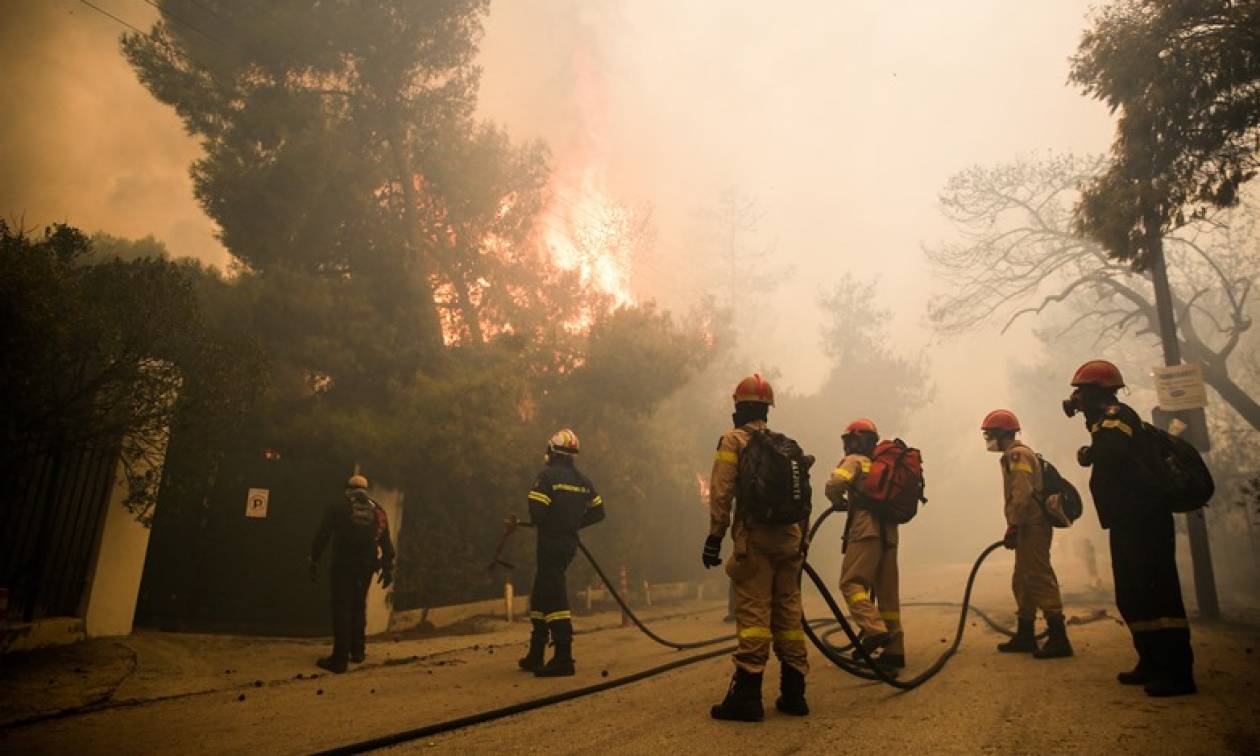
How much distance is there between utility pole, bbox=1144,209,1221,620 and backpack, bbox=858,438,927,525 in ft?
16.8

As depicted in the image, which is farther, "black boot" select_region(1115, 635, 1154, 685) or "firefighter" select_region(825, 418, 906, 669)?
"firefighter" select_region(825, 418, 906, 669)

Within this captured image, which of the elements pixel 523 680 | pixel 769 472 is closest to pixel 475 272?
pixel 523 680

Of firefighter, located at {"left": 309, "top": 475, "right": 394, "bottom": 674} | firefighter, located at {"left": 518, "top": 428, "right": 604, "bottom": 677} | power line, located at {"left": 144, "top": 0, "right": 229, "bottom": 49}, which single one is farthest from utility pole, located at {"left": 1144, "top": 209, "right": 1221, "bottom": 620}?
power line, located at {"left": 144, "top": 0, "right": 229, "bottom": 49}

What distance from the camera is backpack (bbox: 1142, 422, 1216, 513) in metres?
4.89

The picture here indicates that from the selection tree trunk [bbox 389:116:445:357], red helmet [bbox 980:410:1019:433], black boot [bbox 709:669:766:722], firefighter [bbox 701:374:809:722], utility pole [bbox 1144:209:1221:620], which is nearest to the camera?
black boot [bbox 709:669:766:722]

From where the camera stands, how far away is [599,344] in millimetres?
15992

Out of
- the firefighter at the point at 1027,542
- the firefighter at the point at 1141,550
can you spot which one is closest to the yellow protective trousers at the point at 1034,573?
the firefighter at the point at 1027,542

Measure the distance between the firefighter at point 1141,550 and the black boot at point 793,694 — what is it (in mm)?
2418

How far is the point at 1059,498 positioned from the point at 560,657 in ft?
17.5

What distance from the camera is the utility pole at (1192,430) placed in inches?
363

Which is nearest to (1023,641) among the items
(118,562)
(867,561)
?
(867,561)

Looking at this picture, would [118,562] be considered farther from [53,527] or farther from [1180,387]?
[1180,387]

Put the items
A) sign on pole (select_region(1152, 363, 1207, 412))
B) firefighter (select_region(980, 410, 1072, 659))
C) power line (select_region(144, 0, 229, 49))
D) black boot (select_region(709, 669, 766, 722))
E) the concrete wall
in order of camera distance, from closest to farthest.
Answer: black boot (select_region(709, 669, 766, 722)) < firefighter (select_region(980, 410, 1072, 659)) < the concrete wall < sign on pole (select_region(1152, 363, 1207, 412)) < power line (select_region(144, 0, 229, 49))

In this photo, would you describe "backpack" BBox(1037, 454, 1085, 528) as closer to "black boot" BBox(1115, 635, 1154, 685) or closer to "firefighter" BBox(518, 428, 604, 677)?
"black boot" BBox(1115, 635, 1154, 685)
